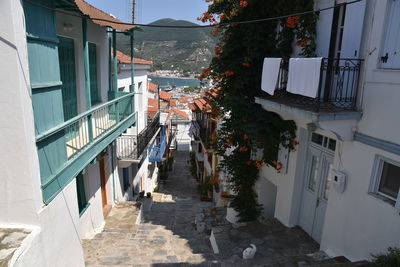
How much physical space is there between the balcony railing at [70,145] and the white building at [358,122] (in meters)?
4.00

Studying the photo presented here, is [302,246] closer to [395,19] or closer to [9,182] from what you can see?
[395,19]

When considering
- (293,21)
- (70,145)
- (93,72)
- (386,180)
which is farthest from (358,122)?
(93,72)

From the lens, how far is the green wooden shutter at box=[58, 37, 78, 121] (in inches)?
253

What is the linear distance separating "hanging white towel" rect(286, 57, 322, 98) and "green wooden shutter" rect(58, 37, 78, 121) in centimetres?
500

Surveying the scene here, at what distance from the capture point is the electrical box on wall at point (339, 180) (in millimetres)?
5297

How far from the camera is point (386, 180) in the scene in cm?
462

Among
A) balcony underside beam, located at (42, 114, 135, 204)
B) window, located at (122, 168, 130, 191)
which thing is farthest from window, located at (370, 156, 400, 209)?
window, located at (122, 168, 130, 191)

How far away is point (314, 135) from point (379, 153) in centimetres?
217

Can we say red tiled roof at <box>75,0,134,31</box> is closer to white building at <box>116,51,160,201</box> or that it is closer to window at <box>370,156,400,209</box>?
white building at <box>116,51,160,201</box>

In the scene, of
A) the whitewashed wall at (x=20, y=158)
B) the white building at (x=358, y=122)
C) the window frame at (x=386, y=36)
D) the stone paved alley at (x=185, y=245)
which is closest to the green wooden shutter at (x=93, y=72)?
the stone paved alley at (x=185, y=245)

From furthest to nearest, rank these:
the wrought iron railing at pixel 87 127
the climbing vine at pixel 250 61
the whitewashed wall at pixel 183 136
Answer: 1. the whitewashed wall at pixel 183 136
2. the climbing vine at pixel 250 61
3. the wrought iron railing at pixel 87 127

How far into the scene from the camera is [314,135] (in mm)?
6695

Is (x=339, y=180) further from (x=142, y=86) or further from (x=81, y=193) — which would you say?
(x=142, y=86)

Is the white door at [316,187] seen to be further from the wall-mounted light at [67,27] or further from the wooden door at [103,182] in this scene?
the wooden door at [103,182]
